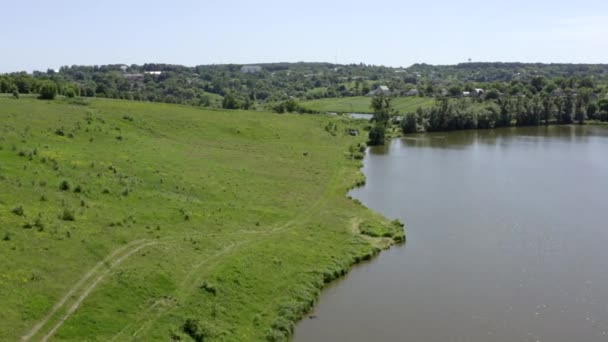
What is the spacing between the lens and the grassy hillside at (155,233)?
96.0ft

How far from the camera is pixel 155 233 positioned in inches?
1548

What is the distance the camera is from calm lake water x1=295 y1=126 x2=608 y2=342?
33.6 meters

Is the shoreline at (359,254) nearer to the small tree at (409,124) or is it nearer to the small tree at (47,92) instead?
the small tree at (47,92)

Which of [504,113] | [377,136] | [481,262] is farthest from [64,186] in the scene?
[504,113]

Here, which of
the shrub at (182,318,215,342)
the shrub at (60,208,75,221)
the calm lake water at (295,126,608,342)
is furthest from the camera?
the shrub at (60,208,75,221)

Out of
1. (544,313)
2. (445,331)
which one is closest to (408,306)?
(445,331)

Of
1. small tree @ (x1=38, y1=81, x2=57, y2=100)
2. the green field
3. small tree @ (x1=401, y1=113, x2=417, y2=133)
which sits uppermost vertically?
small tree @ (x1=38, y1=81, x2=57, y2=100)

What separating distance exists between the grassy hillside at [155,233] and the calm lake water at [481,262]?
10.2 feet

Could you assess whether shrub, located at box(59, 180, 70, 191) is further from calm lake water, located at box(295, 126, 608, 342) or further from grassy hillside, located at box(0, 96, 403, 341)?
calm lake water, located at box(295, 126, 608, 342)

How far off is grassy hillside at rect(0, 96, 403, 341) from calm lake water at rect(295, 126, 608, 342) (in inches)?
122

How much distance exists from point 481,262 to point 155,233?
83.8ft

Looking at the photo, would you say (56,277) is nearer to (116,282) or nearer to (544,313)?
(116,282)

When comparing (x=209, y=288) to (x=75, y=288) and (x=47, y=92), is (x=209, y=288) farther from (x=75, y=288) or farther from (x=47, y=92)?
(x=47, y=92)

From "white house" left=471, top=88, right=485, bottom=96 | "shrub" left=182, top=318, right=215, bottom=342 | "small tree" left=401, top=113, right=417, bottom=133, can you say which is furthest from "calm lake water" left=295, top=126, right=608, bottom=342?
"white house" left=471, top=88, right=485, bottom=96
